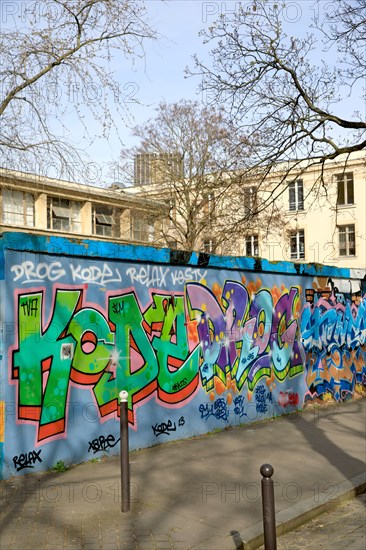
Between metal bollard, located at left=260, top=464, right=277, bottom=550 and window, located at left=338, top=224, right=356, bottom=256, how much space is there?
37.2m

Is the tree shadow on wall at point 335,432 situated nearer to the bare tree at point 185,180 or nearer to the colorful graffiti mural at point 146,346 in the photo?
the colorful graffiti mural at point 146,346

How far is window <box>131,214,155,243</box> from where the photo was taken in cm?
2968

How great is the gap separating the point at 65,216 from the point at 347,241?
65.5 ft

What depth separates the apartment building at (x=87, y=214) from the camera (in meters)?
29.5

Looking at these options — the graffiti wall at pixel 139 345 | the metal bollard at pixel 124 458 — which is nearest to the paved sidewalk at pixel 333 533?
the metal bollard at pixel 124 458

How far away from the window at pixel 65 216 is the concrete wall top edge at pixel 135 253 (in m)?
27.6

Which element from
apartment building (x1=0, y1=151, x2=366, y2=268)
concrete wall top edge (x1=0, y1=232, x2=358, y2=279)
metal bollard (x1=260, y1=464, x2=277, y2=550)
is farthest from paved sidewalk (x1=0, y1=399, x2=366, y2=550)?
apartment building (x1=0, y1=151, x2=366, y2=268)

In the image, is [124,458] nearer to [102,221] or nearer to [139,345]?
[139,345]

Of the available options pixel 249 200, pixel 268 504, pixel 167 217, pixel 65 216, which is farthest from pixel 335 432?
pixel 65 216

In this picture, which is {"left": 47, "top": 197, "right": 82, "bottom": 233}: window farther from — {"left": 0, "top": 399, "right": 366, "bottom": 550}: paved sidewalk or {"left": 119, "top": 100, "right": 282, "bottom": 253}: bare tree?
{"left": 0, "top": 399, "right": 366, "bottom": 550}: paved sidewalk

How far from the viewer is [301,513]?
17.1 feet

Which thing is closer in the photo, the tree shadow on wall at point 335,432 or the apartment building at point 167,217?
the tree shadow on wall at point 335,432

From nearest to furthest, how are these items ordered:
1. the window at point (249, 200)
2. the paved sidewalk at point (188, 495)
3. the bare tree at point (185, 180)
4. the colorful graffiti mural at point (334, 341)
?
the paved sidewalk at point (188, 495) < the colorful graffiti mural at point (334, 341) < the window at point (249, 200) < the bare tree at point (185, 180)

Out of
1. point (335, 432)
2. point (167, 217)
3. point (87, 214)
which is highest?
point (87, 214)
